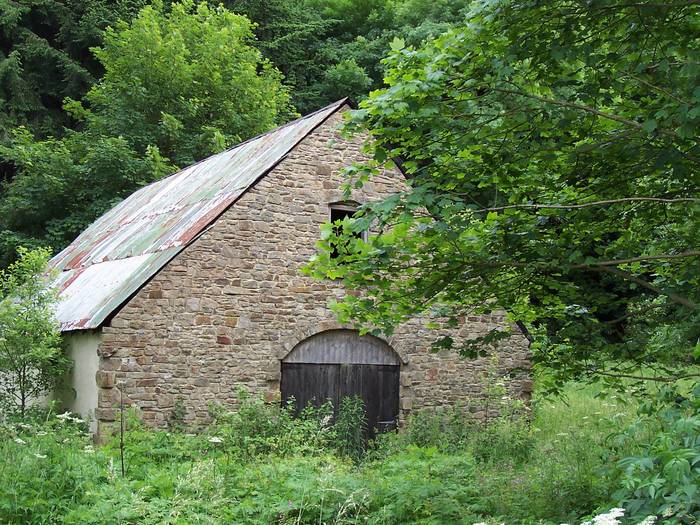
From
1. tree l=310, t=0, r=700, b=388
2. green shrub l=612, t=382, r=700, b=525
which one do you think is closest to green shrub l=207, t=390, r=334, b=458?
tree l=310, t=0, r=700, b=388

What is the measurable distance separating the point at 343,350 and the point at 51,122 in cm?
1901

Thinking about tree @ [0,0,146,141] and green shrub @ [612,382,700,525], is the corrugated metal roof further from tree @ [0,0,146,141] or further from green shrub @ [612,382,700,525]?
tree @ [0,0,146,141]

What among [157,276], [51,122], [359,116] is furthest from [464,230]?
[51,122]

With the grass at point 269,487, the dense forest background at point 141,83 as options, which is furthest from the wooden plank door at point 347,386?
the dense forest background at point 141,83

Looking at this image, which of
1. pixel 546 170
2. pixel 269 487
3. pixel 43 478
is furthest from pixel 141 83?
pixel 269 487

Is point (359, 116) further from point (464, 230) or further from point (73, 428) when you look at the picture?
point (73, 428)

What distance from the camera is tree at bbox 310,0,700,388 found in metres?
6.71

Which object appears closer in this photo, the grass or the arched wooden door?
the grass

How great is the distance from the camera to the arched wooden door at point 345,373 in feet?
43.9

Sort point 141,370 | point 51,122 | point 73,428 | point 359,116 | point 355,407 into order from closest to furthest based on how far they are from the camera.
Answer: point 359,116
point 73,428
point 141,370
point 355,407
point 51,122

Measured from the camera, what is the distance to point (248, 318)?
13070 millimetres

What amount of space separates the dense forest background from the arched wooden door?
38.9ft

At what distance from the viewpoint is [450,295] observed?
→ 791 centimetres

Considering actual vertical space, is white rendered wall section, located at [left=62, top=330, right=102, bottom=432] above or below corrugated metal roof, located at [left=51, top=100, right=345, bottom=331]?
below
